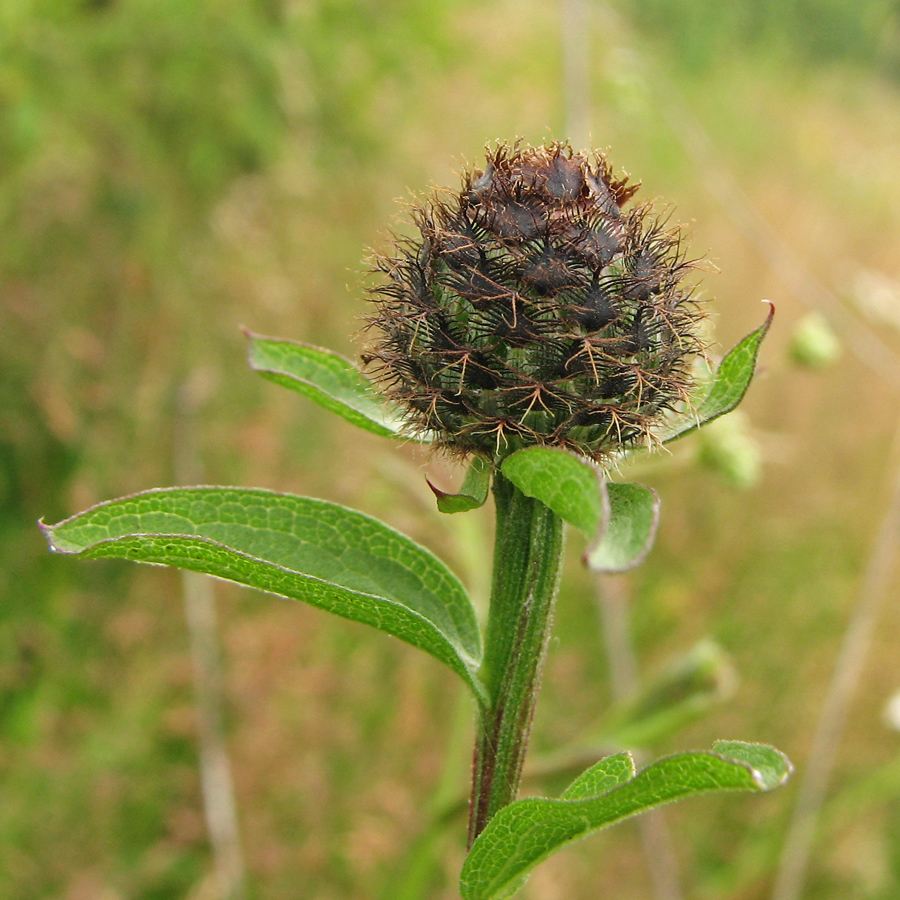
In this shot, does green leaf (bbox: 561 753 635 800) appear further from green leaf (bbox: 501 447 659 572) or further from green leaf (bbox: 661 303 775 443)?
green leaf (bbox: 661 303 775 443)

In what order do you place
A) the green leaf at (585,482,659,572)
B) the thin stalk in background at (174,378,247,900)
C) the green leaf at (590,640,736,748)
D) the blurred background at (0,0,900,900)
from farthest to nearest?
the blurred background at (0,0,900,900), the thin stalk in background at (174,378,247,900), the green leaf at (590,640,736,748), the green leaf at (585,482,659,572)

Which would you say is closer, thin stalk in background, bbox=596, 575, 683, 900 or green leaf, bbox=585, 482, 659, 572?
green leaf, bbox=585, 482, 659, 572

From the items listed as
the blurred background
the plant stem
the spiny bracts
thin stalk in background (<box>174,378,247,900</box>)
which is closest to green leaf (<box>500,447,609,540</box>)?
the spiny bracts

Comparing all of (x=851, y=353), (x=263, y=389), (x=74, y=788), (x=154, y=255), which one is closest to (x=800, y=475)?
(x=851, y=353)

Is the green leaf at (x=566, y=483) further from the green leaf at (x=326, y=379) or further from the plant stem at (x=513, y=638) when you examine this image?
the green leaf at (x=326, y=379)

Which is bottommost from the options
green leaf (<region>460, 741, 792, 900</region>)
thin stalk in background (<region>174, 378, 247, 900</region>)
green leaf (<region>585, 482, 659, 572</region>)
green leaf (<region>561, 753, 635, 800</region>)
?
green leaf (<region>460, 741, 792, 900</region>)

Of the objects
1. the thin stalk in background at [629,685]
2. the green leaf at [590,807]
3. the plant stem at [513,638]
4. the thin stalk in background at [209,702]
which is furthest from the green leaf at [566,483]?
the thin stalk in background at [209,702]

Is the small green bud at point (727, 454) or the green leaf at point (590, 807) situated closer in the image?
the green leaf at point (590, 807)

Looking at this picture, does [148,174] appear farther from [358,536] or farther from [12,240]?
[358,536]
